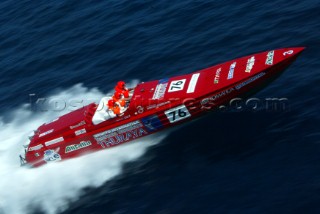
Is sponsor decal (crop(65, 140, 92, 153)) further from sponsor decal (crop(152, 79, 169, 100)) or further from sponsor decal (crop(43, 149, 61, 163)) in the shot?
sponsor decal (crop(152, 79, 169, 100))

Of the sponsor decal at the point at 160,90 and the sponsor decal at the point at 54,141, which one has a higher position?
the sponsor decal at the point at 160,90

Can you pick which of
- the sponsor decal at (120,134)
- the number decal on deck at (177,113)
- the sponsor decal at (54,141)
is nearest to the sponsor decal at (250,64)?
the number decal on deck at (177,113)

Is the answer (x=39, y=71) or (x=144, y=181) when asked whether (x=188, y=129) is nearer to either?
(x=144, y=181)

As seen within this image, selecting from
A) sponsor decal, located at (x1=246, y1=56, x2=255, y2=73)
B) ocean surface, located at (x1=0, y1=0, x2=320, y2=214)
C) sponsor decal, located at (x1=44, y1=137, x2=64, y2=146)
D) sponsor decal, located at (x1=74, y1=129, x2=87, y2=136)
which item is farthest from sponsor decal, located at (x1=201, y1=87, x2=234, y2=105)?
sponsor decal, located at (x1=44, y1=137, x2=64, y2=146)

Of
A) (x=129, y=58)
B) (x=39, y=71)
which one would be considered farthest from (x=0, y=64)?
(x=129, y=58)

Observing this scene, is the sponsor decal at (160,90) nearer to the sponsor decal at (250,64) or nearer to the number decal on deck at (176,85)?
the number decal on deck at (176,85)
